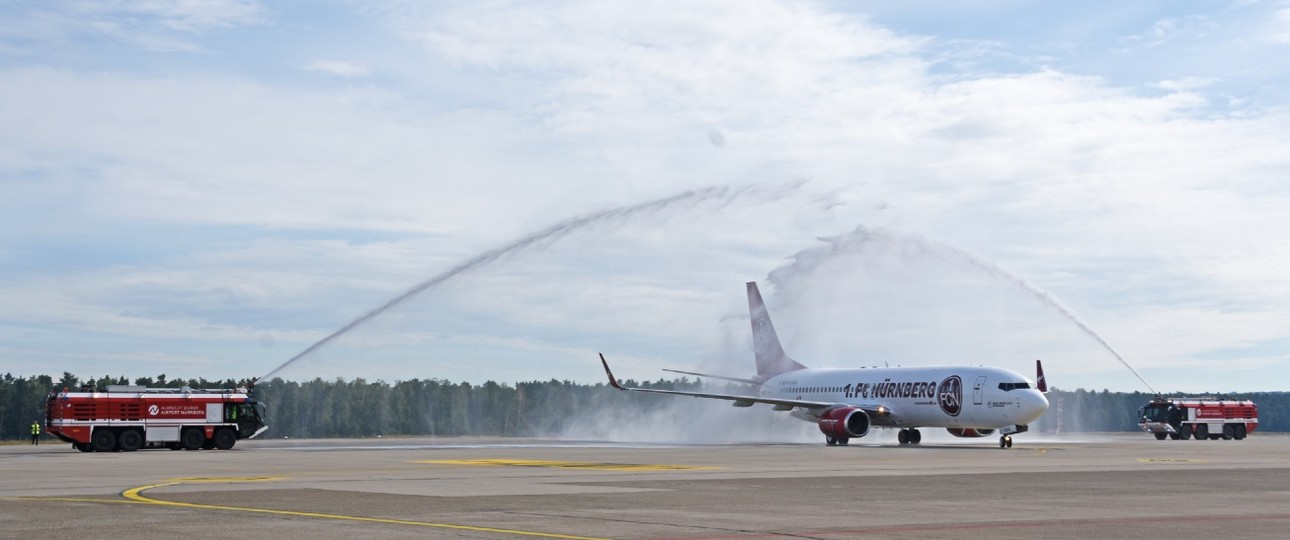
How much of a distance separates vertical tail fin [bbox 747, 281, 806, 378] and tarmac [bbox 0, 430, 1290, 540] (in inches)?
1754

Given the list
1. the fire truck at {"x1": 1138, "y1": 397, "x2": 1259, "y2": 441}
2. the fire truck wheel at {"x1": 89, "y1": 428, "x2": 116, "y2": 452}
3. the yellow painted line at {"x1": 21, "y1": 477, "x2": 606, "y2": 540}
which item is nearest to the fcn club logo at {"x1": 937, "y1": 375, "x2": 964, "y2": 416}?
the fire truck at {"x1": 1138, "y1": 397, "x2": 1259, "y2": 441}

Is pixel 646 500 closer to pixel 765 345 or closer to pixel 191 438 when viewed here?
pixel 191 438

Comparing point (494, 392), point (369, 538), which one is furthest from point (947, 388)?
point (494, 392)

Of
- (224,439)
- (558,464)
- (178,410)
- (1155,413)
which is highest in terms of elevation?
(178,410)

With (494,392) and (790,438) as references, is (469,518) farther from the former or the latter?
(494,392)

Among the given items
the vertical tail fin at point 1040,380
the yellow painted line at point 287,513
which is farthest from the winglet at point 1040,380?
the yellow painted line at point 287,513

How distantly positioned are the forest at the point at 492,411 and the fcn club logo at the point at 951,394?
2307 centimetres

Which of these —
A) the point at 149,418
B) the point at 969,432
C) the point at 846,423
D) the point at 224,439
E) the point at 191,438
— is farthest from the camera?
the point at 969,432

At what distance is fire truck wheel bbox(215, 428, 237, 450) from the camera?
6209 centimetres

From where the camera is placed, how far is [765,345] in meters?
89.1

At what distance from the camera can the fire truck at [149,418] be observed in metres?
59.3

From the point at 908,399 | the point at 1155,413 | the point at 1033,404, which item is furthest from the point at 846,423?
the point at 1155,413

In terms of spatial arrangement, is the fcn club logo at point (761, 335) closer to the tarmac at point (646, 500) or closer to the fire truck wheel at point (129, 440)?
the fire truck wheel at point (129, 440)

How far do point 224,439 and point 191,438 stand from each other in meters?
1.44
